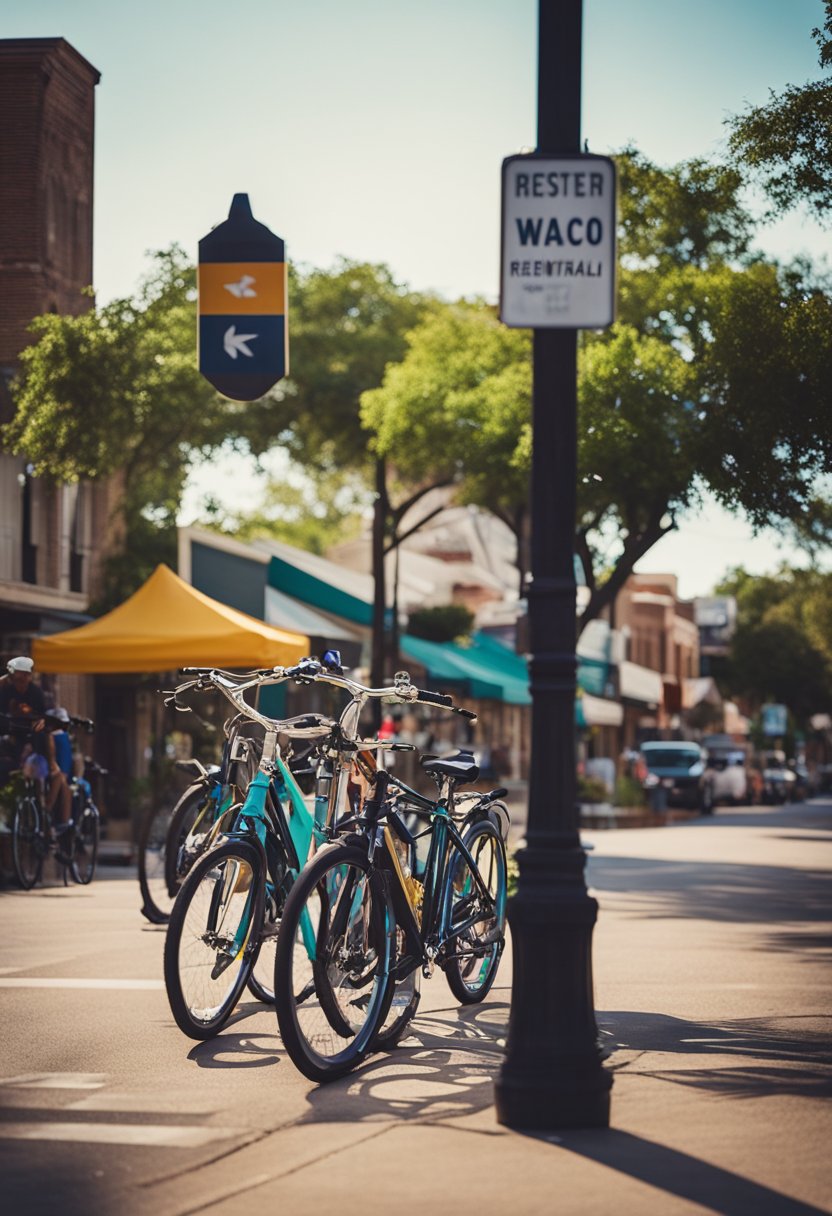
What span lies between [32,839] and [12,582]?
11847 millimetres

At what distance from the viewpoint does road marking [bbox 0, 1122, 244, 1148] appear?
20.1ft

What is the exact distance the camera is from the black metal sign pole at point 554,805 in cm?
622

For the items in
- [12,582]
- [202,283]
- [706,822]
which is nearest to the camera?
[202,283]

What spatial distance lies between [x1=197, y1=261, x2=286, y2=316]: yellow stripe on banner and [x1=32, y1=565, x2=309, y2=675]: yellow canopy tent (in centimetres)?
641

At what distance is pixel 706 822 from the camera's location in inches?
1678

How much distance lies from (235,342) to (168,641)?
6887 millimetres

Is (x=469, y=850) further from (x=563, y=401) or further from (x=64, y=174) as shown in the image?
(x=64, y=174)

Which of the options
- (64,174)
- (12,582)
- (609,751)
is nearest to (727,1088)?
(12,582)

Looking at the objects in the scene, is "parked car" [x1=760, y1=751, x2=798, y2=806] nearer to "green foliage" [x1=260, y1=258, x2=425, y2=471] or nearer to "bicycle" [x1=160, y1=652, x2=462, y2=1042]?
"green foliage" [x1=260, y1=258, x2=425, y2=471]

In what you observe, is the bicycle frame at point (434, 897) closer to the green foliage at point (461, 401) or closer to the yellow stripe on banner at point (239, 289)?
the yellow stripe on banner at point (239, 289)

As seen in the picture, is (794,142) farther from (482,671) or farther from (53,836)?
(482,671)

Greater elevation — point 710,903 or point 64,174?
point 64,174

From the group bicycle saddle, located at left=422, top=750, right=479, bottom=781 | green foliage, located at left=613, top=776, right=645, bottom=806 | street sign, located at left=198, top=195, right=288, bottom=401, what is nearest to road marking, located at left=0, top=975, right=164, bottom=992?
bicycle saddle, located at left=422, top=750, right=479, bottom=781

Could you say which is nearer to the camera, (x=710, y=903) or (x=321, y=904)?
(x=321, y=904)
